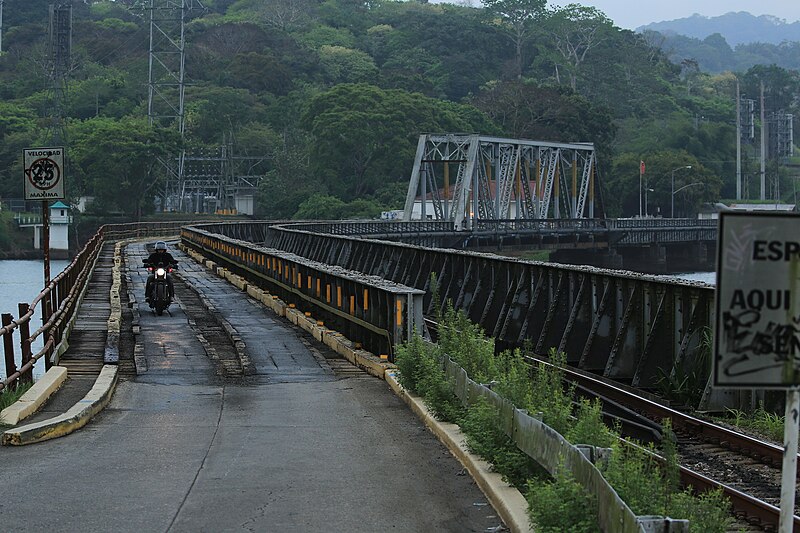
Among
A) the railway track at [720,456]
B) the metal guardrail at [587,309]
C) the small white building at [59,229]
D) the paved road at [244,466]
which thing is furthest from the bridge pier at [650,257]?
the paved road at [244,466]

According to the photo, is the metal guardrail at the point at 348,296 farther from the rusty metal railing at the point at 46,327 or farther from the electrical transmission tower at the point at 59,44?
the electrical transmission tower at the point at 59,44

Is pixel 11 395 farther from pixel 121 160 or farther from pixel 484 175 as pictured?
pixel 121 160

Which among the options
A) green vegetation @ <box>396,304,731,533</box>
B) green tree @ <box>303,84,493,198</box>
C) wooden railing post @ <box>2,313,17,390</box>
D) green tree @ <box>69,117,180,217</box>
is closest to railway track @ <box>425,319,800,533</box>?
green vegetation @ <box>396,304,731,533</box>

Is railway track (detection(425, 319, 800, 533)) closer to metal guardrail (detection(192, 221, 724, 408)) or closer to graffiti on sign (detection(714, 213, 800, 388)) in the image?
metal guardrail (detection(192, 221, 724, 408))

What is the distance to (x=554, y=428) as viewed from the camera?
442 inches

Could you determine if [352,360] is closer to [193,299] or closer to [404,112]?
[193,299]

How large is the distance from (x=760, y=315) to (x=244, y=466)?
7.17 metres

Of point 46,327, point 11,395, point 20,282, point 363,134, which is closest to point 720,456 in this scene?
point 11,395

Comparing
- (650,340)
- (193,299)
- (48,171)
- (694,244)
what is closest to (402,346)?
(650,340)

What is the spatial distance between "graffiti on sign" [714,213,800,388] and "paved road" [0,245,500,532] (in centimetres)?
414

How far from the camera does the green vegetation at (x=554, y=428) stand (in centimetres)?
841

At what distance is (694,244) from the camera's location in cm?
12488

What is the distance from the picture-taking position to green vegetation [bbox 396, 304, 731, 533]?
841 cm

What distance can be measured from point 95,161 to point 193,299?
9479cm
